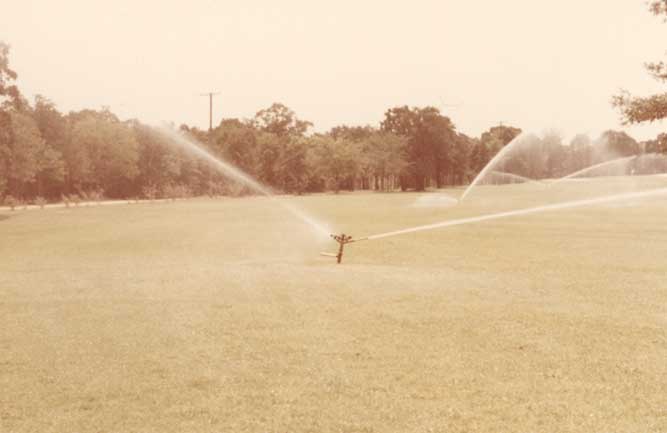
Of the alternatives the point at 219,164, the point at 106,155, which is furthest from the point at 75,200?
the point at 219,164

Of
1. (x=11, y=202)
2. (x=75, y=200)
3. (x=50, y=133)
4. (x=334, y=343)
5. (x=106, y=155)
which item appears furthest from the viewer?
(x=106, y=155)

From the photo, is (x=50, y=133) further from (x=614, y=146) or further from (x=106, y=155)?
(x=614, y=146)

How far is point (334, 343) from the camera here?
39.3 feet

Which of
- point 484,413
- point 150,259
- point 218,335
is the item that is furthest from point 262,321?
point 150,259

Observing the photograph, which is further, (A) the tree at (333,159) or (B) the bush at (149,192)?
(A) the tree at (333,159)

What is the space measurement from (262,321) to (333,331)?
5.55ft

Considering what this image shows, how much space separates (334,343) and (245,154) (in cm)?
12274

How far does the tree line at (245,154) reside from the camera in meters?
86.9

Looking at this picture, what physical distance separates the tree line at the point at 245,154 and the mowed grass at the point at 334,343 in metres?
19.3

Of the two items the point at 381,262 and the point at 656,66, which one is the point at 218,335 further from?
the point at 656,66

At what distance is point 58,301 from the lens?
16.1 meters

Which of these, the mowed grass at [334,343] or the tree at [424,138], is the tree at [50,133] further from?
the tree at [424,138]

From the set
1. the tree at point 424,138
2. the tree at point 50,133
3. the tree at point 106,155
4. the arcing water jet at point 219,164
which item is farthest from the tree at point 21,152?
the tree at point 424,138

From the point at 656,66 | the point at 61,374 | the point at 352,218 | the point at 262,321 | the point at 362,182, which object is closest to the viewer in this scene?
the point at 61,374
